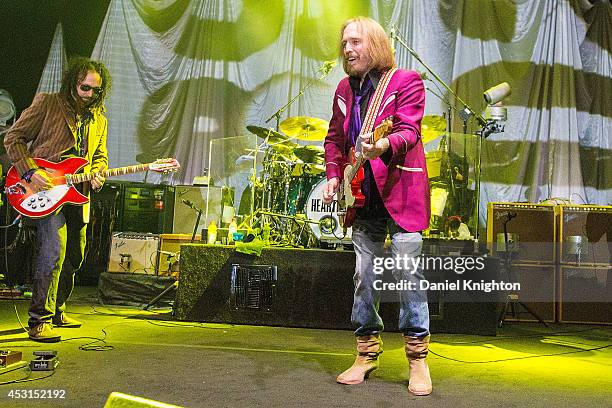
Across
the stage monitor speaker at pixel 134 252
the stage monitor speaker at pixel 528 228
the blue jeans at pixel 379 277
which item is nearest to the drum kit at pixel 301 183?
the stage monitor speaker at pixel 528 228

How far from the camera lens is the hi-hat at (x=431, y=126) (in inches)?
237

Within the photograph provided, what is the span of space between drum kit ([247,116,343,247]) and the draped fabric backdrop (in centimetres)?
92

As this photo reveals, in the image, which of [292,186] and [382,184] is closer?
[382,184]

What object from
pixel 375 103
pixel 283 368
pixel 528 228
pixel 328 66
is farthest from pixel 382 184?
pixel 328 66

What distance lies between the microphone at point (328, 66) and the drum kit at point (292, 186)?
87 centimetres

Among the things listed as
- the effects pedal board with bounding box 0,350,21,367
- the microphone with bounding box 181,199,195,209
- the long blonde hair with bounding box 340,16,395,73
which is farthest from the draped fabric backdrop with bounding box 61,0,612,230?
the effects pedal board with bounding box 0,350,21,367

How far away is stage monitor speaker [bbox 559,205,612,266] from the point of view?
20.7ft

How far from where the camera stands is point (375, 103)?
9.40ft

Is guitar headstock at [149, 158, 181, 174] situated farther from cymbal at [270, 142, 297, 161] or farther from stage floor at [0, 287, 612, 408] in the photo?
cymbal at [270, 142, 297, 161]

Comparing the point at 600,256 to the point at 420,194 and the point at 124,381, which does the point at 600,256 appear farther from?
the point at 124,381

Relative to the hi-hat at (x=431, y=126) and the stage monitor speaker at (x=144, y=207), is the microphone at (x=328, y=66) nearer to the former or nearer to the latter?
the hi-hat at (x=431, y=126)

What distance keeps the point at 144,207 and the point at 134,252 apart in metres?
0.79

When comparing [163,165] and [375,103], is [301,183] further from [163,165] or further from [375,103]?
[375,103]

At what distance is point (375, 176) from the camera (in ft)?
9.05
